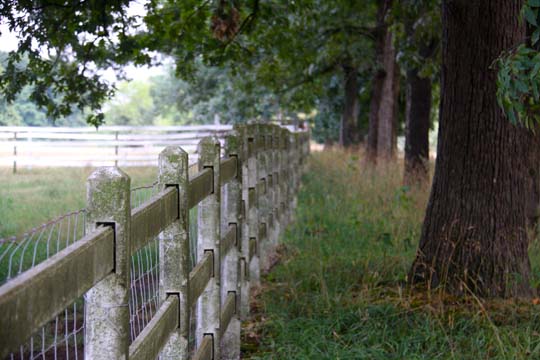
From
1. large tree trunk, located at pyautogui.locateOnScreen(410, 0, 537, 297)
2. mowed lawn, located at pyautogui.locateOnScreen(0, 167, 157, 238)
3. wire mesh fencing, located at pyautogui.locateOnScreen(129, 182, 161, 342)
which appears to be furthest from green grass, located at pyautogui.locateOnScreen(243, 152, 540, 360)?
mowed lawn, located at pyautogui.locateOnScreen(0, 167, 157, 238)

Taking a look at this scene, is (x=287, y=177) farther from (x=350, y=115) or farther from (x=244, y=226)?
(x=350, y=115)

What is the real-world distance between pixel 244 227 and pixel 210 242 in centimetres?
206

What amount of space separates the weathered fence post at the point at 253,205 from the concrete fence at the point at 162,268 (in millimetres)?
67

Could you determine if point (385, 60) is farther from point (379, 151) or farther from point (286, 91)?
point (286, 91)

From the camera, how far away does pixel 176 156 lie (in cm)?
407

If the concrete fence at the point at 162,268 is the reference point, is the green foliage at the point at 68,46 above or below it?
above

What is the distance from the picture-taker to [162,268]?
4086 mm

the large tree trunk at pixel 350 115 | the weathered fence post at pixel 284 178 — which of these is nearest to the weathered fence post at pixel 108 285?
the weathered fence post at pixel 284 178

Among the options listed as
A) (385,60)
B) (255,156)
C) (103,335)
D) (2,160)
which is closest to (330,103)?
(385,60)

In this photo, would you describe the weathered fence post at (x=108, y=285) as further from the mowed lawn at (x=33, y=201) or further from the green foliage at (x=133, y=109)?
the green foliage at (x=133, y=109)

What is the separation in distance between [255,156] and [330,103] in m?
32.8

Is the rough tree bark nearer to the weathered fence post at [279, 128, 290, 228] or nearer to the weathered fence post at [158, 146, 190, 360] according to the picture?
the weathered fence post at [279, 128, 290, 228]

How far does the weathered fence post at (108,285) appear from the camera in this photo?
2801mm

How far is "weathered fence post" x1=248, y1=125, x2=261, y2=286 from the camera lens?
7.99 metres
